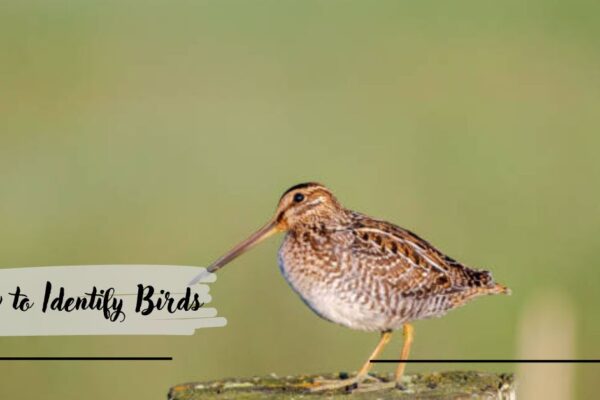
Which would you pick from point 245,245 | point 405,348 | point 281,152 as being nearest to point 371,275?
point 405,348

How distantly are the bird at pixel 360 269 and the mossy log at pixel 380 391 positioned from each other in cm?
72

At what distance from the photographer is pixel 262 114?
1709 centimetres

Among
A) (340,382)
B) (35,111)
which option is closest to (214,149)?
(35,111)

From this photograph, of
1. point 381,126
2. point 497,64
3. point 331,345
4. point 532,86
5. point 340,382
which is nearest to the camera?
point 340,382

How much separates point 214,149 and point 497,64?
5.75 m

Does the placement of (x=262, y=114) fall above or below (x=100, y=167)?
above

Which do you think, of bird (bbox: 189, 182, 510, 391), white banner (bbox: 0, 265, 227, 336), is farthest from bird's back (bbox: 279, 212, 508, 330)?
white banner (bbox: 0, 265, 227, 336)

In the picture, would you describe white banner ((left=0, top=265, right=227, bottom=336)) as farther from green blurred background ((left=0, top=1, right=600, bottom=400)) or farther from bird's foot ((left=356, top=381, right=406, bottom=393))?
bird's foot ((left=356, top=381, right=406, bottom=393))

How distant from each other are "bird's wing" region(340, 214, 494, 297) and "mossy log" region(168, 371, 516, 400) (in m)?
0.83

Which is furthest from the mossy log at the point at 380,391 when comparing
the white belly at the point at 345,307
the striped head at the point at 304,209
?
the striped head at the point at 304,209

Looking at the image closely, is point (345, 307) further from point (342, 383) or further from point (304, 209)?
point (342, 383)

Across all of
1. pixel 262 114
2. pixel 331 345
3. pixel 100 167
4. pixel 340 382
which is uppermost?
pixel 262 114

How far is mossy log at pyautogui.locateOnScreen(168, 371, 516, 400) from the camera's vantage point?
555 cm

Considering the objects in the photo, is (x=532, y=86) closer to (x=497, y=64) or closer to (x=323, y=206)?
(x=497, y=64)
